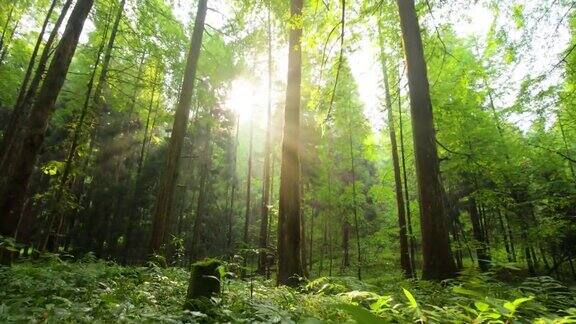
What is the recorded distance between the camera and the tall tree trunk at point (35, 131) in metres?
5.56

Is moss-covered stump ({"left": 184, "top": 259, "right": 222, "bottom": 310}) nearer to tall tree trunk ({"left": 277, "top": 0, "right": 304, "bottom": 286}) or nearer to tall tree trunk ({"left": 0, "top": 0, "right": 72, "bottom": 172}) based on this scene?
tall tree trunk ({"left": 277, "top": 0, "right": 304, "bottom": 286})

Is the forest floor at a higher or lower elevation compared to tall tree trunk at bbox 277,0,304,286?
lower

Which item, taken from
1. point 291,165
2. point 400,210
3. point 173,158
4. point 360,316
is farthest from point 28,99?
point 400,210

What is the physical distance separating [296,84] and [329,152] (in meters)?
12.4

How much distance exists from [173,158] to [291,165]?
330 cm

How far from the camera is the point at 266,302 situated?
355 cm

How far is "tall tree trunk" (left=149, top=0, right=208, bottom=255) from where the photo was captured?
8.66 metres

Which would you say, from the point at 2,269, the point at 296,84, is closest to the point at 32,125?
the point at 2,269

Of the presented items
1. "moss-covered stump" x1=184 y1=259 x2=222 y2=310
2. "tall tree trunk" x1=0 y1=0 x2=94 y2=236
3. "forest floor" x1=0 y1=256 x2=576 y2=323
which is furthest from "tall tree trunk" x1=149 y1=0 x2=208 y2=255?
"moss-covered stump" x1=184 y1=259 x2=222 y2=310

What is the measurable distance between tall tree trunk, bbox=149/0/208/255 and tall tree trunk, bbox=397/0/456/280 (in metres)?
5.99

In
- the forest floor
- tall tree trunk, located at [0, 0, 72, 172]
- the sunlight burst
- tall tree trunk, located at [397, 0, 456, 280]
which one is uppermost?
the sunlight burst

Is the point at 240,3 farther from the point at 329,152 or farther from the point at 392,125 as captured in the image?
the point at 329,152

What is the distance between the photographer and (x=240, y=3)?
11.4 m

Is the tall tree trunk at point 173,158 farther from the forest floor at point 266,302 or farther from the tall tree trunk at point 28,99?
the tall tree trunk at point 28,99
